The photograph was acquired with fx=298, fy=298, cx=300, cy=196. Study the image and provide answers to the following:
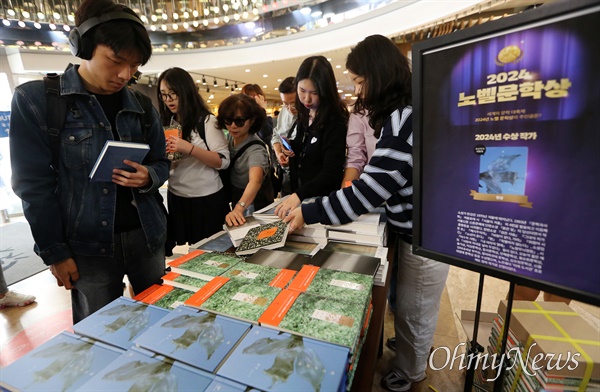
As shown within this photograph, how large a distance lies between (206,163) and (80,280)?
0.84m

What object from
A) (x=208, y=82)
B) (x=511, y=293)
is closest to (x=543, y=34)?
(x=511, y=293)

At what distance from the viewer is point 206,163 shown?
1.73m

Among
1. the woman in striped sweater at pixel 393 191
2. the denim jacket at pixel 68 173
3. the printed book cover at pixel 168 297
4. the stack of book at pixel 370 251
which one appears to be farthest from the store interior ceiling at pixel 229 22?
the printed book cover at pixel 168 297

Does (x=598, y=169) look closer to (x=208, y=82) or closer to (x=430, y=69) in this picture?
(x=430, y=69)

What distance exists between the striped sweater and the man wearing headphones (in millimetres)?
701

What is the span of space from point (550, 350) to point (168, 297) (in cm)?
117

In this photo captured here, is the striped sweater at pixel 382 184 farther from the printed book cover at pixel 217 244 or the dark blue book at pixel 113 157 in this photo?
the dark blue book at pixel 113 157

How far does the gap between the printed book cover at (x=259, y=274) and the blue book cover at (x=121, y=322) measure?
0.73 ft

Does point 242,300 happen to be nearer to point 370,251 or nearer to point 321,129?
point 370,251

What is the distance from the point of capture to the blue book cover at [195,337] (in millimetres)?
583

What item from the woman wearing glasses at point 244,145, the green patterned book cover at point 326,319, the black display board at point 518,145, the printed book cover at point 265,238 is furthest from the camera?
the woman wearing glasses at point 244,145

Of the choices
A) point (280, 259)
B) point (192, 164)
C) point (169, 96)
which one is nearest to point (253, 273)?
point (280, 259)

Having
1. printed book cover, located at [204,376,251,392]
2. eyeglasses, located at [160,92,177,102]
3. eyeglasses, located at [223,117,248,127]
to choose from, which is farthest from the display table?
eyeglasses, located at [160,92,177,102]

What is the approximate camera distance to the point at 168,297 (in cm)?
81
